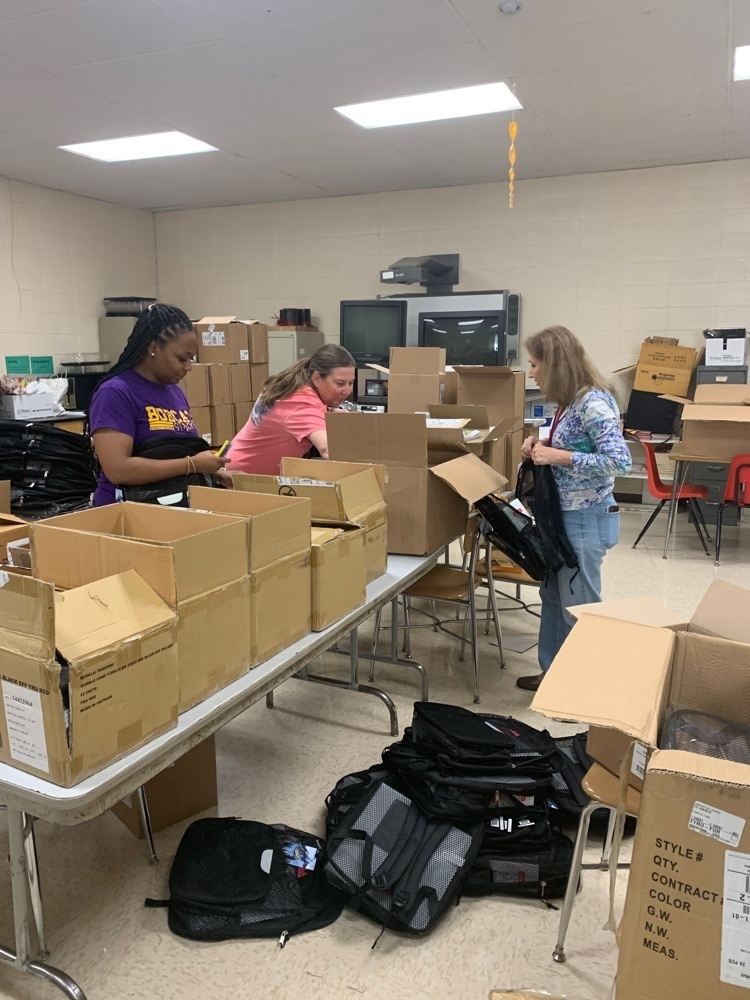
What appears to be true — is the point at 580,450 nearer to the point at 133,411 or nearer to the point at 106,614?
the point at 133,411

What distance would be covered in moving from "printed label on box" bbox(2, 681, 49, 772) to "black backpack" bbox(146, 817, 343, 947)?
0.71m

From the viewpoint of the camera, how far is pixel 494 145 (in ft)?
16.3

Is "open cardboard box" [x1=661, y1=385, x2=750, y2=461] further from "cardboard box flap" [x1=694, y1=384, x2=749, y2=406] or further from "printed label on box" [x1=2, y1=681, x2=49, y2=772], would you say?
"printed label on box" [x1=2, y1=681, x2=49, y2=772]

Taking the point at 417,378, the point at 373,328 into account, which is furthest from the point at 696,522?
the point at 373,328

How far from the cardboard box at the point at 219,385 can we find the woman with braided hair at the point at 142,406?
385cm

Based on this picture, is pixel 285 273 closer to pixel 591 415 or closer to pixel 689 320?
pixel 689 320

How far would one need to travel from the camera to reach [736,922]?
91 cm

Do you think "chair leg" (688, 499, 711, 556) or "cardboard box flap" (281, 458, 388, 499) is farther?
"chair leg" (688, 499, 711, 556)

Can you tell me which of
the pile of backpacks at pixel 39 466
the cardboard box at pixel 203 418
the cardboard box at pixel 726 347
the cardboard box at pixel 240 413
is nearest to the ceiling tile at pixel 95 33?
the pile of backpacks at pixel 39 466

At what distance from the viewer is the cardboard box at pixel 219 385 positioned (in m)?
6.11

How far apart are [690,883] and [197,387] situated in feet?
18.4

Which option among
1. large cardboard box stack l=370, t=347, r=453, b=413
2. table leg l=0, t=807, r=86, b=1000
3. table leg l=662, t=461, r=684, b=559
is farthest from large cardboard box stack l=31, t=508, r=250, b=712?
table leg l=662, t=461, r=684, b=559

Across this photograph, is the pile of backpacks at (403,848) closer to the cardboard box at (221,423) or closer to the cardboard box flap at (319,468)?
the cardboard box flap at (319,468)

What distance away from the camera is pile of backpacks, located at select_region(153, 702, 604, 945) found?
1.70 meters
